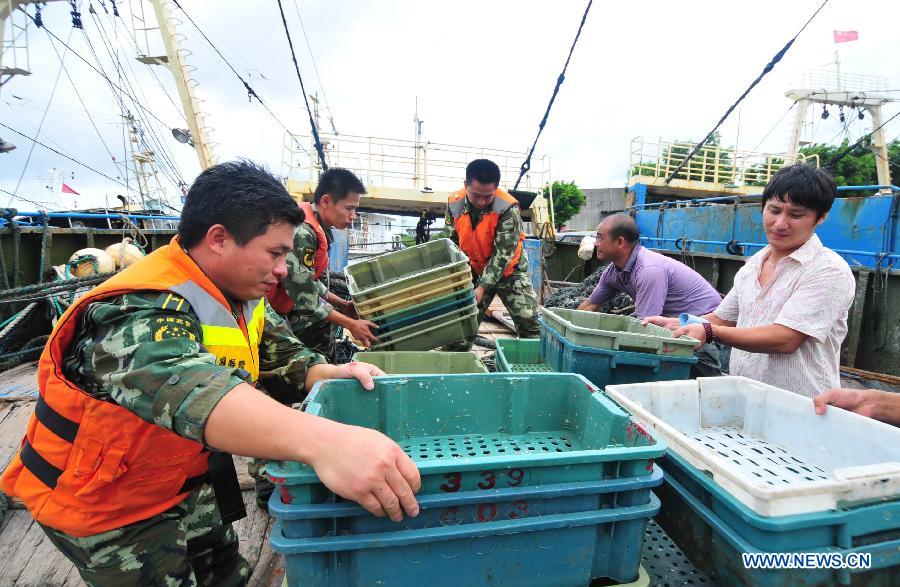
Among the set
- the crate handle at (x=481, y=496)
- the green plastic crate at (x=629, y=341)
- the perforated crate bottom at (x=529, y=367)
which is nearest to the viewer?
the crate handle at (x=481, y=496)

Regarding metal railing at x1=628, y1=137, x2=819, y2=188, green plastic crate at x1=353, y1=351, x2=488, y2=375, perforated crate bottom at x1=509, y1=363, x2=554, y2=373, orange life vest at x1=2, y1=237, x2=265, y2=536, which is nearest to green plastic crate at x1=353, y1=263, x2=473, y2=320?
green plastic crate at x1=353, y1=351, x2=488, y2=375

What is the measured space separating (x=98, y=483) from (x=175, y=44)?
13.2 meters

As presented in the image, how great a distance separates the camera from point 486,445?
1.58 m

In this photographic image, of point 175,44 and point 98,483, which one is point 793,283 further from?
point 175,44

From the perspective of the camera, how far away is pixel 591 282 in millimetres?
6711

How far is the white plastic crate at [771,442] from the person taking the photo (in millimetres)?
872

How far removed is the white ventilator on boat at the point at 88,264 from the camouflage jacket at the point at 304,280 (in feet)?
16.3

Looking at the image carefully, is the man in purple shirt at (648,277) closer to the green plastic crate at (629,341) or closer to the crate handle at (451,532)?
the green plastic crate at (629,341)

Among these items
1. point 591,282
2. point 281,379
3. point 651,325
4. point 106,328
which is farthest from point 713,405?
point 591,282

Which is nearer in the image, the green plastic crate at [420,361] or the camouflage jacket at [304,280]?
the green plastic crate at [420,361]

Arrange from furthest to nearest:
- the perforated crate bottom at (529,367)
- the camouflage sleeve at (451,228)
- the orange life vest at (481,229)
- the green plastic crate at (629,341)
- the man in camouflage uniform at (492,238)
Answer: the camouflage sleeve at (451,228), the orange life vest at (481,229), the man in camouflage uniform at (492,238), the perforated crate bottom at (529,367), the green plastic crate at (629,341)

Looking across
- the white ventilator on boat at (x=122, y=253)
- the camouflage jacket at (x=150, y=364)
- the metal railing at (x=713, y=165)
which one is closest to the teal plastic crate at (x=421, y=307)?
the camouflage jacket at (x=150, y=364)

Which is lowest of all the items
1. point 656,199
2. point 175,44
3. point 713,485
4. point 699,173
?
point 713,485

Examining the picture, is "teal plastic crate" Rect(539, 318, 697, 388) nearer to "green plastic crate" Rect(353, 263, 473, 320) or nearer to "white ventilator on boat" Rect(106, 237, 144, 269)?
"green plastic crate" Rect(353, 263, 473, 320)
